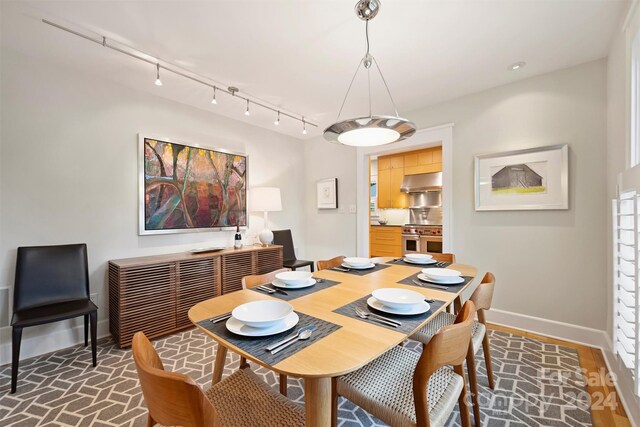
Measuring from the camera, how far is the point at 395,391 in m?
1.12

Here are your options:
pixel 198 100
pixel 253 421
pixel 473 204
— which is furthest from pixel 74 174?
pixel 473 204

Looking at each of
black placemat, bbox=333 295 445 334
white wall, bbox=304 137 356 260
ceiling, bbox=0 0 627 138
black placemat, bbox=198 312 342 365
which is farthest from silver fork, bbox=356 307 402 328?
white wall, bbox=304 137 356 260

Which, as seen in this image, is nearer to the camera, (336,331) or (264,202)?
(336,331)

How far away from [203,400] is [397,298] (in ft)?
3.01

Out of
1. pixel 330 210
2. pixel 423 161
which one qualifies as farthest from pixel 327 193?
pixel 423 161

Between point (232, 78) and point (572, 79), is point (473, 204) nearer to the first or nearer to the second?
point (572, 79)

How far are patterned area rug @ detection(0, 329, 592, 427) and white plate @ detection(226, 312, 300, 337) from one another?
93 cm

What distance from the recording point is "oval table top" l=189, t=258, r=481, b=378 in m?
0.80

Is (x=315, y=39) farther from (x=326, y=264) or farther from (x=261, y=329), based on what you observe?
(x=261, y=329)

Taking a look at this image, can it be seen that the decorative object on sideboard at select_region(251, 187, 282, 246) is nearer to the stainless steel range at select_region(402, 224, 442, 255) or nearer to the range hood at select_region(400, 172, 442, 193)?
the stainless steel range at select_region(402, 224, 442, 255)

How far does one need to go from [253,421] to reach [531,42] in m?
3.07

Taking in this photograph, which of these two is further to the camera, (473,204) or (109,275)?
(473,204)

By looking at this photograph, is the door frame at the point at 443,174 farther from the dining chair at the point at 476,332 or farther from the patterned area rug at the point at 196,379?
the dining chair at the point at 476,332

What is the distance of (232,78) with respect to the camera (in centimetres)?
262
